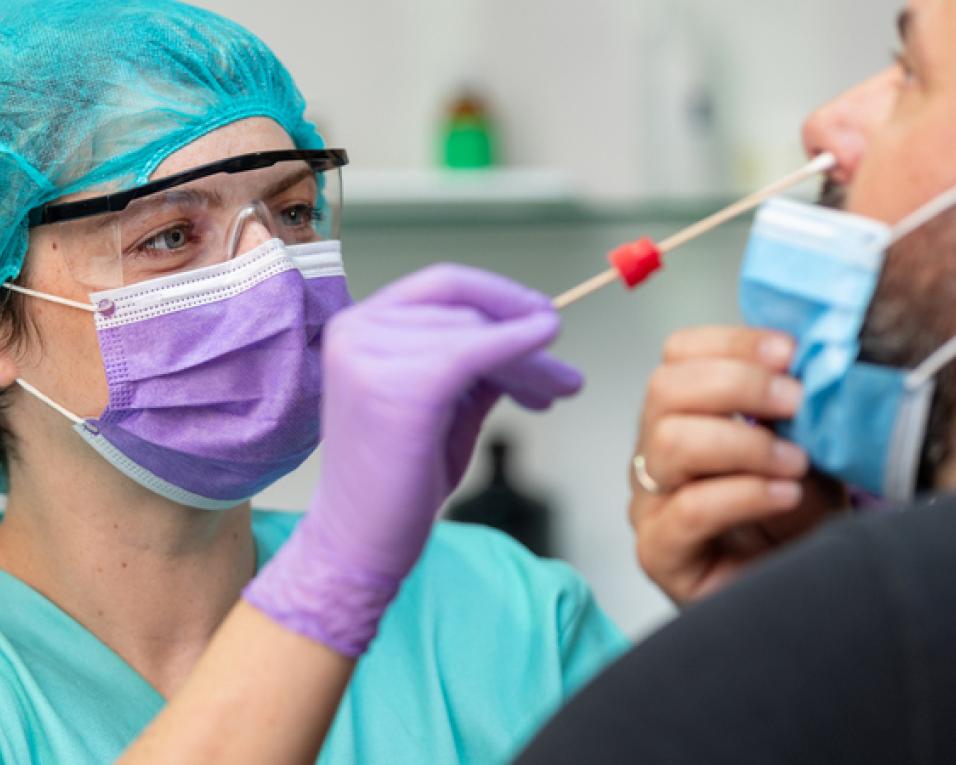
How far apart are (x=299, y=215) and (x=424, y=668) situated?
518mm

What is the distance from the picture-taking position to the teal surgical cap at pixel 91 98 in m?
1.23

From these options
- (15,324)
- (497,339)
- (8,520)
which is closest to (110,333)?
(15,324)

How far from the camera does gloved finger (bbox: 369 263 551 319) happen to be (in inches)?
33.4

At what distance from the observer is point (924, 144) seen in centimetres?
87

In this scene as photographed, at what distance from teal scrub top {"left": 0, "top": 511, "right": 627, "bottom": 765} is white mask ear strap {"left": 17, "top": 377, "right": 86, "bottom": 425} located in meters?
0.19

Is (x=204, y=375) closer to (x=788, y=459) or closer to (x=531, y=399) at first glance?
(x=531, y=399)

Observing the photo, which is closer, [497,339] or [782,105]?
[497,339]

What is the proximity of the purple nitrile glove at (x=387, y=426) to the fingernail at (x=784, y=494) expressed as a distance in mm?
186

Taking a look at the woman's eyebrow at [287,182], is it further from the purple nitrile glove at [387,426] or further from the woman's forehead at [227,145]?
the purple nitrile glove at [387,426]

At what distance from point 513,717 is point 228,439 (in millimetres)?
429

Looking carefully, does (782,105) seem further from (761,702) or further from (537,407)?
(761,702)

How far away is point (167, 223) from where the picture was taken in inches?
49.4

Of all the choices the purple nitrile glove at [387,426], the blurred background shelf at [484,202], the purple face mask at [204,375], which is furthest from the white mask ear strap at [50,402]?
the blurred background shelf at [484,202]

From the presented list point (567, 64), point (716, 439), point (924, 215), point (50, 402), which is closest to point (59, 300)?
point (50, 402)
